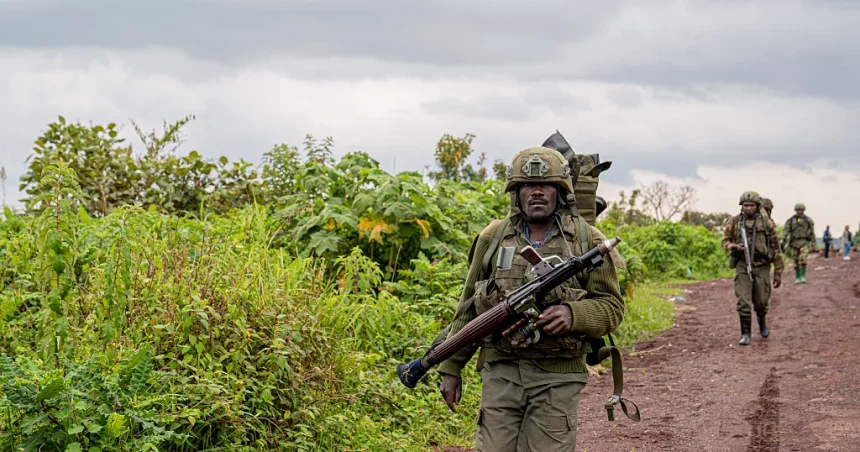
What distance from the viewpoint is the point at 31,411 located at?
4695 mm

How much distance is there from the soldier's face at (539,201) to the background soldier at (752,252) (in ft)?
26.0

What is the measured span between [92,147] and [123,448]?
22.8ft

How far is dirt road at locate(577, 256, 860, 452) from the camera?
721 centimetres

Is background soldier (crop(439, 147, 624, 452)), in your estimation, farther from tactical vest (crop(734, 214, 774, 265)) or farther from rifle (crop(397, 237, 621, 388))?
tactical vest (crop(734, 214, 774, 265))

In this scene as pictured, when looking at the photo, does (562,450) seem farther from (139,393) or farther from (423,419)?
(423,419)

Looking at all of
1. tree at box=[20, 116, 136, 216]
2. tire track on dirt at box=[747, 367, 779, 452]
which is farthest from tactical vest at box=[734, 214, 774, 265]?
tree at box=[20, 116, 136, 216]

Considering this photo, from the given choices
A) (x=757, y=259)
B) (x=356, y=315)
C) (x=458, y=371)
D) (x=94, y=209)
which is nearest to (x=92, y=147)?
(x=94, y=209)

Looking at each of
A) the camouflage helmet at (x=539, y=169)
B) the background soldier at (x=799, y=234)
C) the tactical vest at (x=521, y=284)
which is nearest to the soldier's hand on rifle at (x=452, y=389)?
the tactical vest at (x=521, y=284)

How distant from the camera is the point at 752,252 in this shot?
1173 cm

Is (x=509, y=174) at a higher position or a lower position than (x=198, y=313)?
higher

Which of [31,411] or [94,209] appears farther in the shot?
[94,209]

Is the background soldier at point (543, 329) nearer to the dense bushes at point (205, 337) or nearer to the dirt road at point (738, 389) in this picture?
the dense bushes at point (205, 337)

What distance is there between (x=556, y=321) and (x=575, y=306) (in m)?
0.13

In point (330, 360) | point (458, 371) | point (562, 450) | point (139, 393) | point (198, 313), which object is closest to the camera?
point (562, 450)
